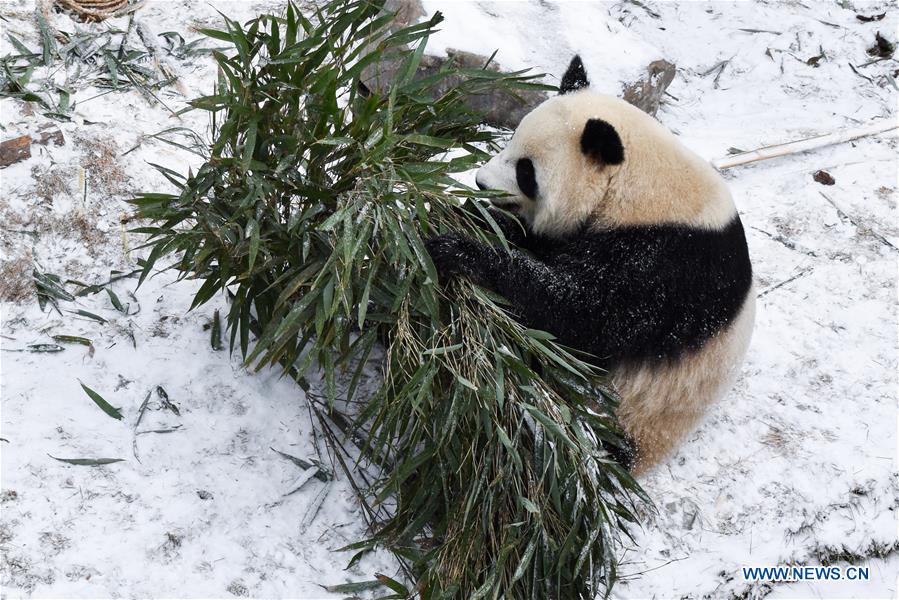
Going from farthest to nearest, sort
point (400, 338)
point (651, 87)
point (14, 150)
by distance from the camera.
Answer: point (651, 87) → point (14, 150) → point (400, 338)

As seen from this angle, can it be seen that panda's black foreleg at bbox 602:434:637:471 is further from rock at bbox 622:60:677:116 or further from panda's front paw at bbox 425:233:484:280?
rock at bbox 622:60:677:116

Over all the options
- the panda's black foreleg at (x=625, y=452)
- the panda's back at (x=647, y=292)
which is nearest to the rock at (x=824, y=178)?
the panda's back at (x=647, y=292)

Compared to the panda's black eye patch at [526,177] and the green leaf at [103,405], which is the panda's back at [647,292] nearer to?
the panda's black eye patch at [526,177]

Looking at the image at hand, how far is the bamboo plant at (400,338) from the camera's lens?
2.70m

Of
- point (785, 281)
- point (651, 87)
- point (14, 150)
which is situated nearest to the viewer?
point (14, 150)

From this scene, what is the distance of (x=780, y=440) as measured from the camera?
355cm

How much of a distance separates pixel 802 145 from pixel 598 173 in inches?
108

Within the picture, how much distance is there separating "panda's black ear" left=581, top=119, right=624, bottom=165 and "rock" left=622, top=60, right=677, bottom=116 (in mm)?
2078

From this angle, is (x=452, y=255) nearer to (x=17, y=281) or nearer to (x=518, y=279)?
(x=518, y=279)

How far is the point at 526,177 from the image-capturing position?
129 inches

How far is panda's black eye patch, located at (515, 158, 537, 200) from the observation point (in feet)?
10.7

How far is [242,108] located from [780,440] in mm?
2675

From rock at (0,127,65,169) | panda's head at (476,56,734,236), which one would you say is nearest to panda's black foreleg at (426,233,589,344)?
panda's head at (476,56,734,236)

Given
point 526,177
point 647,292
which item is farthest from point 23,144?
point 647,292
